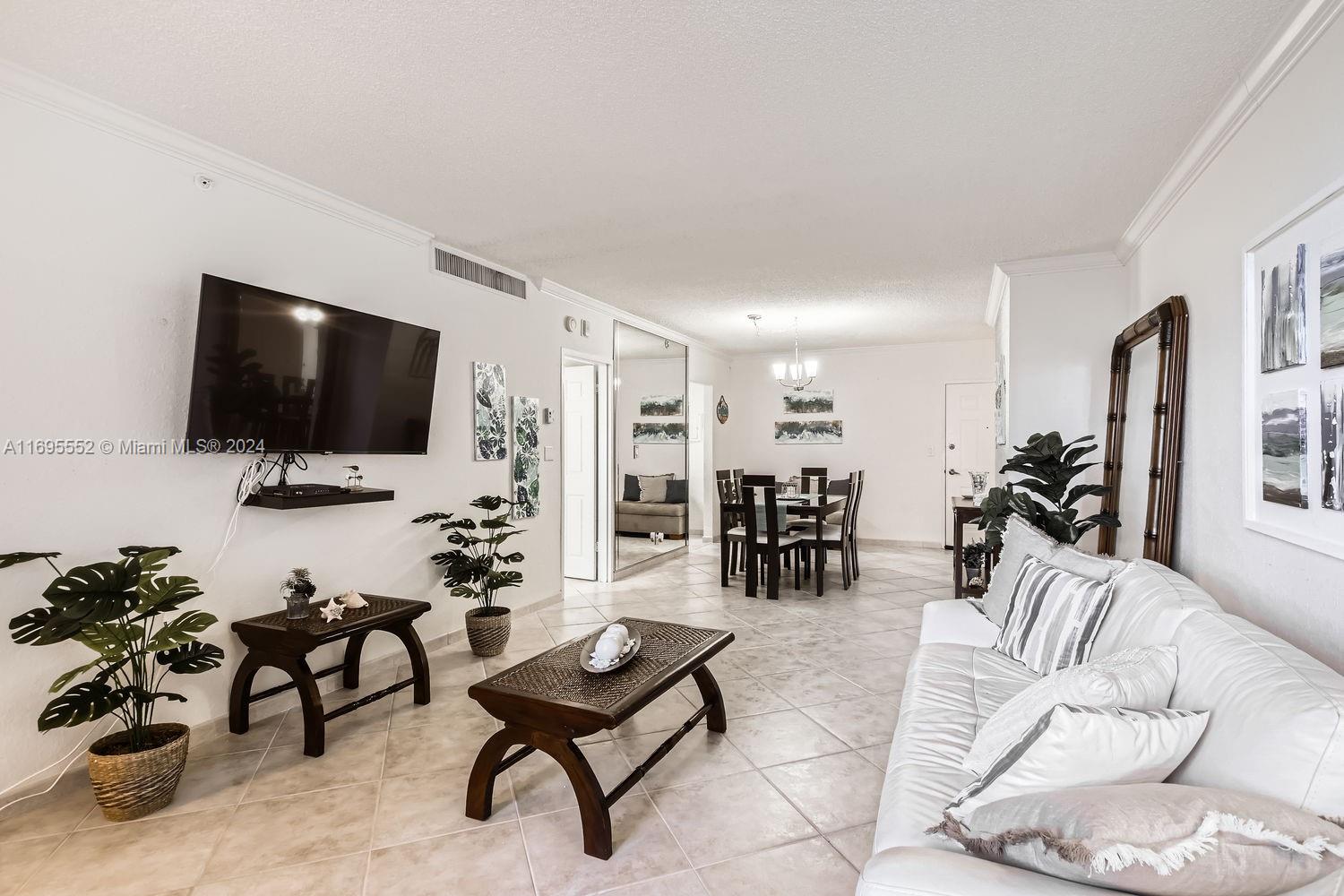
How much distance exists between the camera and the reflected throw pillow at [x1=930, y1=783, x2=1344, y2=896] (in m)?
0.95


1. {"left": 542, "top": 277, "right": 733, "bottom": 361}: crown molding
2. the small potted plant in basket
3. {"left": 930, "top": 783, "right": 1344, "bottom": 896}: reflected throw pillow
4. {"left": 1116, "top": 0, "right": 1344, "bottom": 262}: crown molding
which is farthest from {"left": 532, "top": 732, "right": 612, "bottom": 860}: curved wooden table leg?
{"left": 542, "top": 277, "right": 733, "bottom": 361}: crown molding

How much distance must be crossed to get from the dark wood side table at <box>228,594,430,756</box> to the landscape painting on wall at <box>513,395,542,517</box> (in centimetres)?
155

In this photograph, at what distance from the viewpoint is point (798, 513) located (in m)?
6.17

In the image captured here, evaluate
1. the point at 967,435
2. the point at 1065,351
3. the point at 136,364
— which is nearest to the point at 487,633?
the point at 136,364

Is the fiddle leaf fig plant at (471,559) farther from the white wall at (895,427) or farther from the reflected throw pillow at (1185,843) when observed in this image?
the white wall at (895,427)

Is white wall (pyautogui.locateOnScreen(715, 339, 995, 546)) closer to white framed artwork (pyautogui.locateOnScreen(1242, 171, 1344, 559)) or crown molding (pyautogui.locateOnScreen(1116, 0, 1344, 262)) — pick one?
crown molding (pyautogui.locateOnScreen(1116, 0, 1344, 262))

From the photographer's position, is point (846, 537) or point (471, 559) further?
point (846, 537)

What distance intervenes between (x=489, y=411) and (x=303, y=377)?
1.49 m

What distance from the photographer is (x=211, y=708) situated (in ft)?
9.36

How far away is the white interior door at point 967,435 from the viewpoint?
7707 mm

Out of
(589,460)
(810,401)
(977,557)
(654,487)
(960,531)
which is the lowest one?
(977,557)

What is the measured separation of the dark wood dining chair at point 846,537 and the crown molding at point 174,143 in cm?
420

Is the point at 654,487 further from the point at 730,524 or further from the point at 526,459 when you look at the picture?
the point at 526,459

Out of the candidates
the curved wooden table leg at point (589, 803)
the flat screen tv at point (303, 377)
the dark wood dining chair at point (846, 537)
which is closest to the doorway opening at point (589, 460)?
the dark wood dining chair at point (846, 537)
